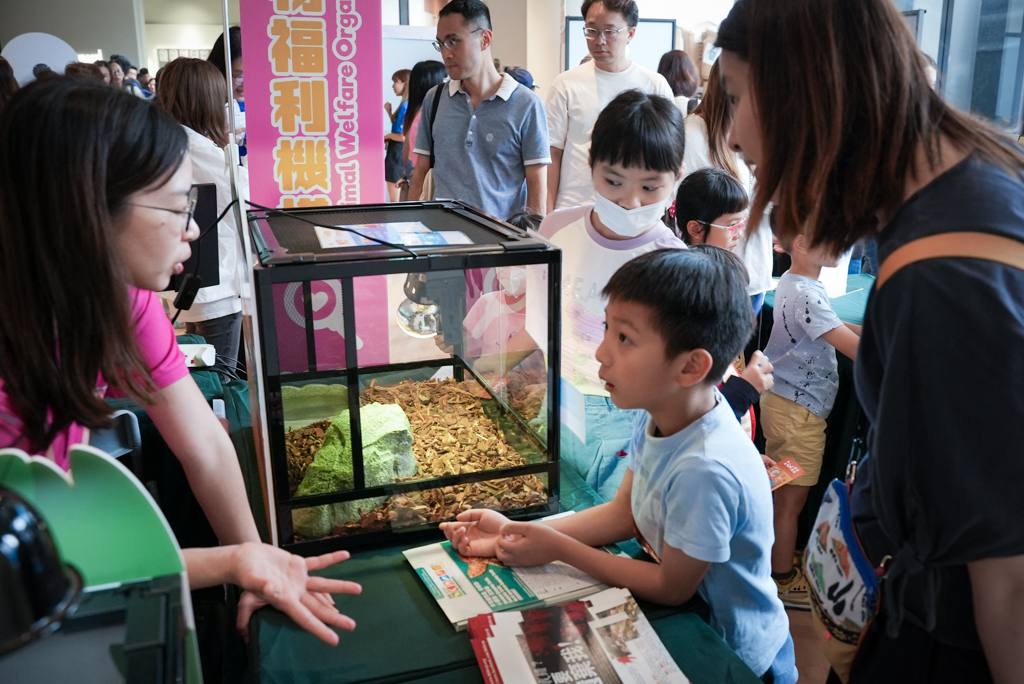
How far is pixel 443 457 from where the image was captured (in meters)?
1.42

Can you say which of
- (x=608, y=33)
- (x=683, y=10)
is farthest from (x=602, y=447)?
(x=683, y=10)

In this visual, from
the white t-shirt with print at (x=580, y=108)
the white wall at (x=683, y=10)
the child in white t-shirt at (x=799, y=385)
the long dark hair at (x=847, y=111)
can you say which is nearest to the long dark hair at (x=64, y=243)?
the long dark hair at (x=847, y=111)

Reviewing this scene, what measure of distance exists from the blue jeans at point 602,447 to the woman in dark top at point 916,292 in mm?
846

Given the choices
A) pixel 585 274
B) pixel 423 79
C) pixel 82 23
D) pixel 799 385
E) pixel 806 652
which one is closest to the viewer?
pixel 585 274

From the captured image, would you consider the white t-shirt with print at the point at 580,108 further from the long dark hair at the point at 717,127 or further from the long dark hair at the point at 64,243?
the long dark hair at the point at 64,243

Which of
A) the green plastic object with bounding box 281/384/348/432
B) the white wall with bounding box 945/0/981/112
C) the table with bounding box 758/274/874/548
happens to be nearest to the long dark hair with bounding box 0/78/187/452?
the green plastic object with bounding box 281/384/348/432

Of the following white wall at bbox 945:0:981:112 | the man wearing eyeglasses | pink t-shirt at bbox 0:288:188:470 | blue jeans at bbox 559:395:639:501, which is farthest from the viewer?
white wall at bbox 945:0:981:112

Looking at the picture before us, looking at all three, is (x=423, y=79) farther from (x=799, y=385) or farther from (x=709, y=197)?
(x=799, y=385)

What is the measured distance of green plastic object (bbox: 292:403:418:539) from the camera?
1317 millimetres

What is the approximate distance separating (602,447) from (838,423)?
3.77 feet

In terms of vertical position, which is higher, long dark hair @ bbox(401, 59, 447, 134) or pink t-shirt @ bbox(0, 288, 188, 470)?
long dark hair @ bbox(401, 59, 447, 134)

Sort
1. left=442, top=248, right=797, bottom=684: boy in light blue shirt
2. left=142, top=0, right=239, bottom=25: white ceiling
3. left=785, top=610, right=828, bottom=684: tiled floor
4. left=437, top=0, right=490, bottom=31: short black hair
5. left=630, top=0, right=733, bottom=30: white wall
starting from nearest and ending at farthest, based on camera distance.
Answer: left=442, top=248, right=797, bottom=684: boy in light blue shirt → left=785, top=610, right=828, bottom=684: tiled floor → left=437, top=0, right=490, bottom=31: short black hair → left=630, top=0, right=733, bottom=30: white wall → left=142, top=0, right=239, bottom=25: white ceiling

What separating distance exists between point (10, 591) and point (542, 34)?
8.50m

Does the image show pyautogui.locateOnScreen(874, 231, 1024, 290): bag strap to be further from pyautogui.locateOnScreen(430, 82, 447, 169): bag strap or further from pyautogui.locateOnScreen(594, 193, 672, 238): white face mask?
pyautogui.locateOnScreen(430, 82, 447, 169): bag strap
